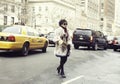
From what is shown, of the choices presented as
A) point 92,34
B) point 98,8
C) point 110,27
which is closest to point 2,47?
point 92,34

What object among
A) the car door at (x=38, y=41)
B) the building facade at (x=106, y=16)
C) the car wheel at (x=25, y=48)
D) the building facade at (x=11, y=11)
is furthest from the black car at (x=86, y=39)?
the building facade at (x=106, y=16)

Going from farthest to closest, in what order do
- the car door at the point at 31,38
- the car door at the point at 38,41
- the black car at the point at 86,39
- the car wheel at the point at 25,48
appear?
the black car at the point at 86,39, the car door at the point at 38,41, the car door at the point at 31,38, the car wheel at the point at 25,48

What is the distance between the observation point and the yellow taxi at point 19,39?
50.8 feet

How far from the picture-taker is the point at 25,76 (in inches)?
403

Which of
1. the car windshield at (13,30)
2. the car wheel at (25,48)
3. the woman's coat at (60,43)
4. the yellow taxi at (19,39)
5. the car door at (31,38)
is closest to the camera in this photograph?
the woman's coat at (60,43)

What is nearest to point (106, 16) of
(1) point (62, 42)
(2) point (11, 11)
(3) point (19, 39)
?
(2) point (11, 11)

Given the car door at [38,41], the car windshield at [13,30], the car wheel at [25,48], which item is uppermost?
the car windshield at [13,30]

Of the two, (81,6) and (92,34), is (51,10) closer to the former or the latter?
(81,6)

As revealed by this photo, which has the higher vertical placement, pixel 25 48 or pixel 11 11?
pixel 11 11

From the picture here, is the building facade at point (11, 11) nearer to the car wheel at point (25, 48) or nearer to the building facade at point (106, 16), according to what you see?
the car wheel at point (25, 48)

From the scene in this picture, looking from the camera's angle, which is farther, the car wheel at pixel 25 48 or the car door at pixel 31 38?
the car door at pixel 31 38

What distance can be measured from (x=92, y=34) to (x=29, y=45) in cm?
1141

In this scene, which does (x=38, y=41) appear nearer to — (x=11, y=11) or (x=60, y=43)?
(x=60, y=43)

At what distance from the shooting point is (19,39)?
15867 millimetres
